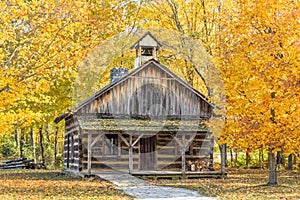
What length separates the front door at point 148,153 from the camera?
92.8 feet

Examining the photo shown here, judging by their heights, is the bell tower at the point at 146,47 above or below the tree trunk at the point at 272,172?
above

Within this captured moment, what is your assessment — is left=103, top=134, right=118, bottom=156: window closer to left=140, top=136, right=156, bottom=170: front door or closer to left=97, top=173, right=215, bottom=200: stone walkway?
left=140, top=136, right=156, bottom=170: front door

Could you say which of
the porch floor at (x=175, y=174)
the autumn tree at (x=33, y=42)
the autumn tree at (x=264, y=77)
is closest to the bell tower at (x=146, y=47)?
the porch floor at (x=175, y=174)

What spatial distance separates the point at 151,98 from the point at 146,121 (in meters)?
1.86

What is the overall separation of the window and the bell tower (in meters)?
5.34

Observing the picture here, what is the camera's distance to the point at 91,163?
27.0 m

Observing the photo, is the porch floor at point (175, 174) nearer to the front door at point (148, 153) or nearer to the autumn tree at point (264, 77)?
the front door at point (148, 153)

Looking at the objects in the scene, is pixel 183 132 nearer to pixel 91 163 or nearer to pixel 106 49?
pixel 91 163

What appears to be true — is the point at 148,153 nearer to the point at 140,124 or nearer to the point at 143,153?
the point at 143,153

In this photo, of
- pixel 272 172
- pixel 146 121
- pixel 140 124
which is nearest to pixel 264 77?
pixel 272 172

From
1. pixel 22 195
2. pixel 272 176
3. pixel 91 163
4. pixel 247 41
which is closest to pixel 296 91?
pixel 247 41

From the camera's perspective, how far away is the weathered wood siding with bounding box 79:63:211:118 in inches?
1075

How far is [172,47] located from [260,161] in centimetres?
1201

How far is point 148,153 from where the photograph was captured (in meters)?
28.4
